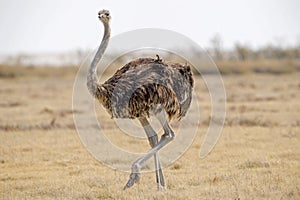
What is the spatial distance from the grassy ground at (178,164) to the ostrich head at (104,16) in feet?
6.58

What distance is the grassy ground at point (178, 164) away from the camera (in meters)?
7.22

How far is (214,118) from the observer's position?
14039 mm

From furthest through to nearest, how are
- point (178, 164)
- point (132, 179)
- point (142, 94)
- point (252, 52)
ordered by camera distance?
1. point (252, 52)
2. point (178, 164)
3. point (142, 94)
4. point (132, 179)

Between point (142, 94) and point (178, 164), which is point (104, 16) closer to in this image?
point (142, 94)

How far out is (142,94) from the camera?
23.5 ft

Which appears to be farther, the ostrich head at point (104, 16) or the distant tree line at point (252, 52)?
the distant tree line at point (252, 52)

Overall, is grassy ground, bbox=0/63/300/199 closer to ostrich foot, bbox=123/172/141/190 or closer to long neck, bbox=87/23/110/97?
ostrich foot, bbox=123/172/141/190

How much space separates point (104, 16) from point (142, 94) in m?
1.02

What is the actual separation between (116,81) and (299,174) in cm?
272

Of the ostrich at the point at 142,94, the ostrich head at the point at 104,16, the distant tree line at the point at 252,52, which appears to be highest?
the ostrich head at the point at 104,16

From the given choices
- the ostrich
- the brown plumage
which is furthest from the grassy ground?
the brown plumage

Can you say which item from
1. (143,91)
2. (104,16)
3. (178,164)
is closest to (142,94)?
(143,91)

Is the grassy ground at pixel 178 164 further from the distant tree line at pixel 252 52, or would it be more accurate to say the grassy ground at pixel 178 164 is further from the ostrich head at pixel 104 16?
the distant tree line at pixel 252 52

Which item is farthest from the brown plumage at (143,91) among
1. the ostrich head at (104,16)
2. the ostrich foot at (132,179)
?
the ostrich foot at (132,179)
